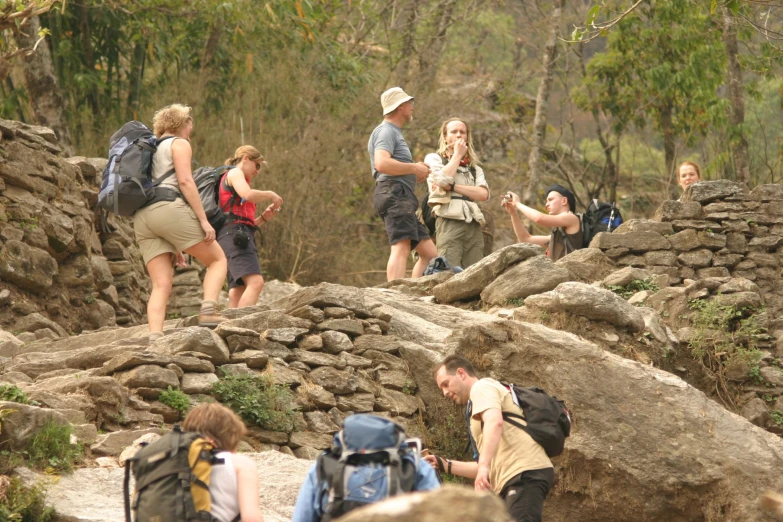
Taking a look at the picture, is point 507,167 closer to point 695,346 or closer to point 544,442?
point 695,346

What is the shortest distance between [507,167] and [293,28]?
233 inches

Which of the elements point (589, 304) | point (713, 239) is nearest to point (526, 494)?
point (589, 304)

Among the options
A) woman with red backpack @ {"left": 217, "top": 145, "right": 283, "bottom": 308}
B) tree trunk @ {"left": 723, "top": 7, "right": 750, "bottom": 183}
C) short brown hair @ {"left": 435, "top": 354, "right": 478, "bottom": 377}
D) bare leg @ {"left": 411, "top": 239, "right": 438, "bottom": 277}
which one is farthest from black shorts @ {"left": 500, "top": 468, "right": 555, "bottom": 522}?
tree trunk @ {"left": 723, "top": 7, "right": 750, "bottom": 183}

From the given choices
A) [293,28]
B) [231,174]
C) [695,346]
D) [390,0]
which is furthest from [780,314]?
[390,0]

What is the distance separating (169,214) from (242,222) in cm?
129

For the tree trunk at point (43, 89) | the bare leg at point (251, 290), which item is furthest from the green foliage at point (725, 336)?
the tree trunk at point (43, 89)

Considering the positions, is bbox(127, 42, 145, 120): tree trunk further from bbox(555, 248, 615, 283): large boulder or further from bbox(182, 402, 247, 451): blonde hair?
bbox(182, 402, 247, 451): blonde hair

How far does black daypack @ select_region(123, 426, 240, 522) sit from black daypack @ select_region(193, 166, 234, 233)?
4692mm

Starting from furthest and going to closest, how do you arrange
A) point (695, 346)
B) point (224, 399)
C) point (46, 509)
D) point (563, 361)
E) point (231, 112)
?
point (231, 112) < point (695, 346) < point (563, 361) < point (224, 399) < point (46, 509)

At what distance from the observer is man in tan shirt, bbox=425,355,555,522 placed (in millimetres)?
5828

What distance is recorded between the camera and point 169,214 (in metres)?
7.80

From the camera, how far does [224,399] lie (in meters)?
7.50

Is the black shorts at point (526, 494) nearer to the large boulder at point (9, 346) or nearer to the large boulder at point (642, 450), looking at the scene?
the large boulder at point (642, 450)

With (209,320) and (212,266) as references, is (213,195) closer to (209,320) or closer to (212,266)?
(212,266)
